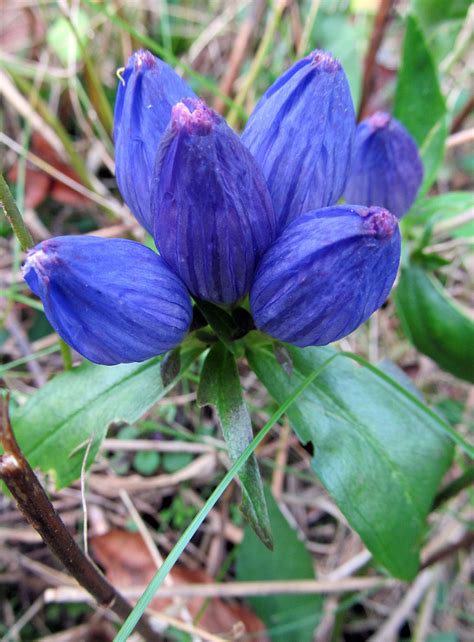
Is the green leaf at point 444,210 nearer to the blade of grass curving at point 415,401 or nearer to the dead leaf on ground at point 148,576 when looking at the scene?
the blade of grass curving at point 415,401

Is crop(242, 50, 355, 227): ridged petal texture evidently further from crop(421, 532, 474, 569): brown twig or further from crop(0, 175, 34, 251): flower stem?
crop(421, 532, 474, 569): brown twig

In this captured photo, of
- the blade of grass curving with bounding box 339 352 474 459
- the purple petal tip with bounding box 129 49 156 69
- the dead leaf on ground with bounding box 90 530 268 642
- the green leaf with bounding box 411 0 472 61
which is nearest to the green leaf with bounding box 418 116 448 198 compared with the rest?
the green leaf with bounding box 411 0 472 61

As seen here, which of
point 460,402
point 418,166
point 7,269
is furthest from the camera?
point 7,269

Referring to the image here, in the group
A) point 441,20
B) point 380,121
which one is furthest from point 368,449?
point 441,20

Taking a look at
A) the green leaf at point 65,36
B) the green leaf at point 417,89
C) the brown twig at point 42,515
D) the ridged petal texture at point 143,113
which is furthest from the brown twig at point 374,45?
the brown twig at point 42,515

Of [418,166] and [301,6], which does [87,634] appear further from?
[301,6]

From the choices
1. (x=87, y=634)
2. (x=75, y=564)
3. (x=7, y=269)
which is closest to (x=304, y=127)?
(x=75, y=564)
